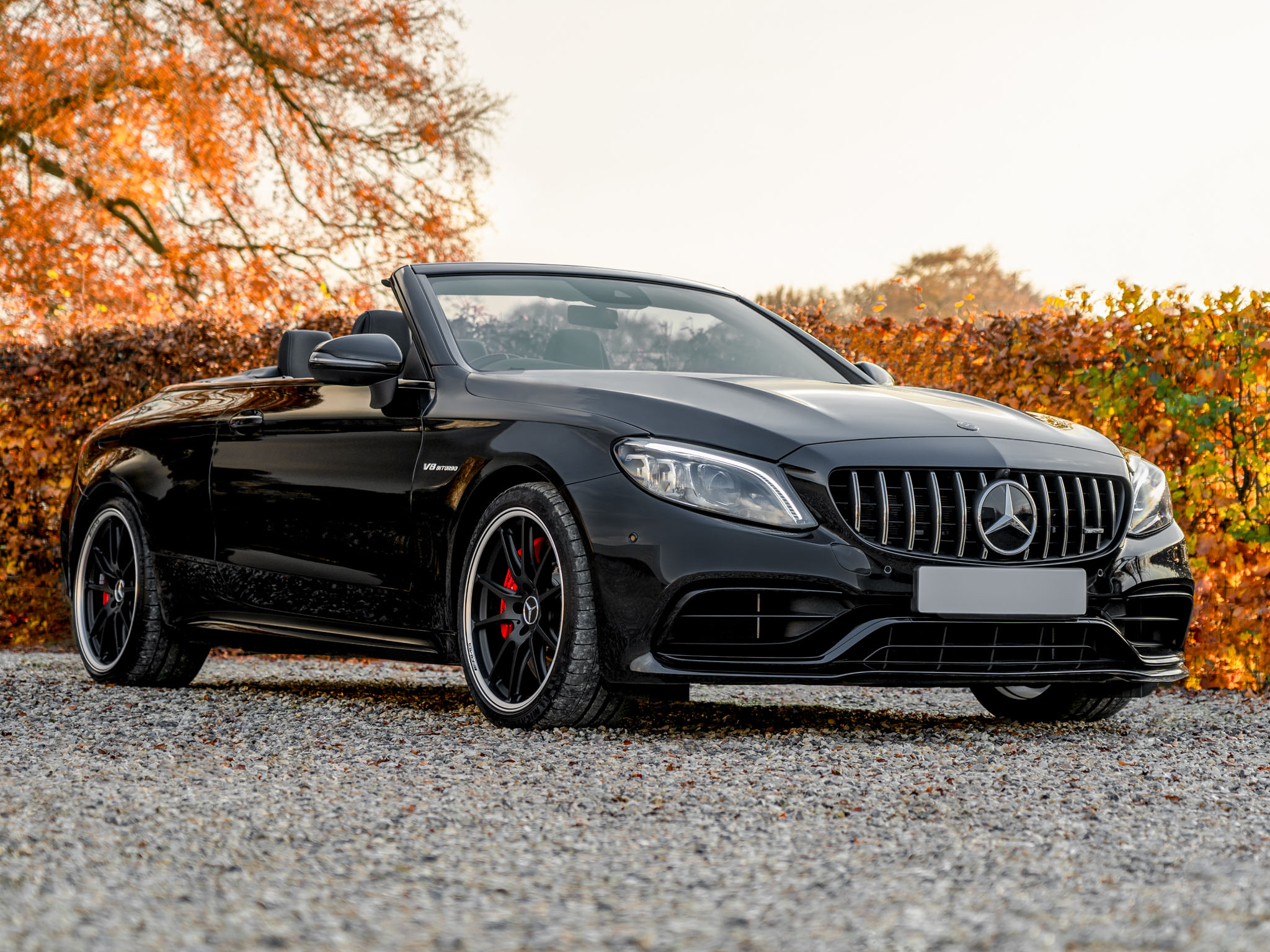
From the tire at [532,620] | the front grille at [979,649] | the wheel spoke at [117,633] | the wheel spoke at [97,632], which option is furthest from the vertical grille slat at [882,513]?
the wheel spoke at [97,632]

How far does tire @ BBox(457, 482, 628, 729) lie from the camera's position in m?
4.86

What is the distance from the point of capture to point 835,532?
186 inches

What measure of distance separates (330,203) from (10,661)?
13.4 m

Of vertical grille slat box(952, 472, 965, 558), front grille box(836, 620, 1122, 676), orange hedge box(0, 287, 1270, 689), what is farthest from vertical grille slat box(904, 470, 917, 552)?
orange hedge box(0, 287, 1270, 689)

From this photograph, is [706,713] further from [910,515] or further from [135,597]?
[135,597]

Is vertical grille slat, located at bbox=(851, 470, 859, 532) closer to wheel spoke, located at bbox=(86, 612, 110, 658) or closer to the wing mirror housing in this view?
the wing mirror housing

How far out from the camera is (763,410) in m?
A: 5.04

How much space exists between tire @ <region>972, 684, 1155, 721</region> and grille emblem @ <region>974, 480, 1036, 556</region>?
2.70 feet

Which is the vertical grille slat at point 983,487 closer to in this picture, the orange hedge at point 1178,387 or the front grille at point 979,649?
the front grille at point 979,649

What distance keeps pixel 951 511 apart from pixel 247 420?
2.96m

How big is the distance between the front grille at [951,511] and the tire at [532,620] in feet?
2.78

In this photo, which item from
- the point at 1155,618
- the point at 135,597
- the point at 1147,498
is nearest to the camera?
the point at 1155,618

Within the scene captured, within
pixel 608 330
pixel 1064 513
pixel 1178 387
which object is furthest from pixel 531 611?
pixel 1178 387

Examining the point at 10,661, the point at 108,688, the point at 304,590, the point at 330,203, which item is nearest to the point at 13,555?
the point at 10,661
